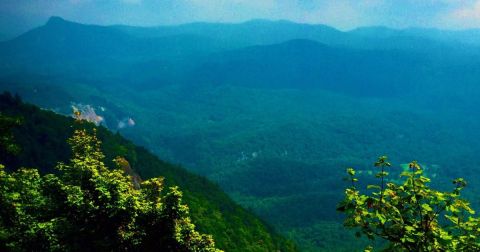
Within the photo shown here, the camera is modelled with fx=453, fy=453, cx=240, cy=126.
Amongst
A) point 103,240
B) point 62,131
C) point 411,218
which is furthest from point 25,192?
point 62,131

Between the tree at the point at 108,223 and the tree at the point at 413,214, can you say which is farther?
the tree at the point at 108,223

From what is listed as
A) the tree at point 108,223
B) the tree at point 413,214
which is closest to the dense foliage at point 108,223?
the tree at point 108,223

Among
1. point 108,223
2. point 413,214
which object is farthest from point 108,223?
point 413,214

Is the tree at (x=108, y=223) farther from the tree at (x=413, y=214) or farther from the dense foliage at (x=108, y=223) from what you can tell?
the tree at (x=413, y=214)

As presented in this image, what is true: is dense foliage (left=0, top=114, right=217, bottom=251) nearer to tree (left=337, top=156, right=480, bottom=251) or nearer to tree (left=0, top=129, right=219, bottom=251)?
tree (left=0, top=129, right=219, bottom=251)

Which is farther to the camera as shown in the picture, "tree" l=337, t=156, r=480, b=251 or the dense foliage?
the dense foliage

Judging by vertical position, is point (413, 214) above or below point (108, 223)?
above

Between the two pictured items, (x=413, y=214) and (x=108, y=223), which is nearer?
(x=413, y=214)

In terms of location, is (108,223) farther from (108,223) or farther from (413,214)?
(413,214)

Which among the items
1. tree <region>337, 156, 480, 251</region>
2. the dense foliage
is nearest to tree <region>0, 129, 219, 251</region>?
the dense foliage
